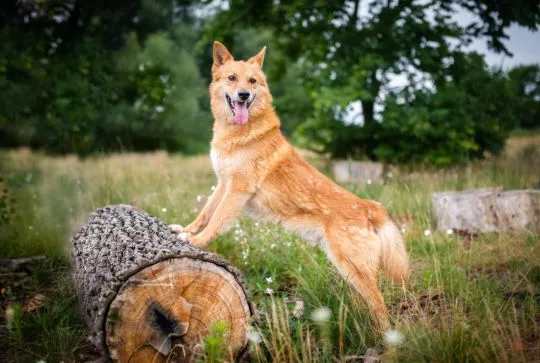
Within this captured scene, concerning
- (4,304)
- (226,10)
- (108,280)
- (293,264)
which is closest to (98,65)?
(226,10)

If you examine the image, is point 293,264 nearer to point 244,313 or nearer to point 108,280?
point 244,313

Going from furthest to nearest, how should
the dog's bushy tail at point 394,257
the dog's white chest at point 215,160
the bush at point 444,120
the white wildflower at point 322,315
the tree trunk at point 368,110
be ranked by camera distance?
the tree trunk at point 368,110
the bush at point 444,120
the dog's white chest at point 215,160
the dog's bushy tail at point 394,257
the white wildflower at point 322,315

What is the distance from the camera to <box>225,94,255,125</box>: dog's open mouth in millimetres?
4152

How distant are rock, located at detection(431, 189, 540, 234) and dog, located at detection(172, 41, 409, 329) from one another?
2.40 meters

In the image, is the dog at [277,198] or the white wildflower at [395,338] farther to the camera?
the dog at [277,198]

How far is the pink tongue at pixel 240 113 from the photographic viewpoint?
163 inches

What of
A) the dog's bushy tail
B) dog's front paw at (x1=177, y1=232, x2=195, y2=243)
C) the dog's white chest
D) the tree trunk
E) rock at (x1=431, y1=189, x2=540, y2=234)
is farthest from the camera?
the tree trunk

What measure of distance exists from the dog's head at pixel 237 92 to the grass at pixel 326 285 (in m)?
Result: 1.44

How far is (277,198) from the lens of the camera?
3.87 metres

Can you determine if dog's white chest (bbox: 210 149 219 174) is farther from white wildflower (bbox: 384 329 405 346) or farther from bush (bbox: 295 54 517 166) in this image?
bush (bbox: 295 54 517 166)

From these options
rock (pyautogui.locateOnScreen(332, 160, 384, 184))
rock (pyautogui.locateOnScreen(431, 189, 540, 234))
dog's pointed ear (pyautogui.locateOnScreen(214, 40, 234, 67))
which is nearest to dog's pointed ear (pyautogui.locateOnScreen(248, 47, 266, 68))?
dog's pointed ear (pyautogui.locateOnScreen(214, 40, 234, 67))

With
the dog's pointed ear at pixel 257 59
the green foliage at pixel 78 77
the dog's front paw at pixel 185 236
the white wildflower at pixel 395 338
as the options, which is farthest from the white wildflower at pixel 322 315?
the green foliage at pixel 78 77

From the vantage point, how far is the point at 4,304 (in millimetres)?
4344

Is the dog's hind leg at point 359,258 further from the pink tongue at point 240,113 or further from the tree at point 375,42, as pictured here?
the tree at point 375,42
